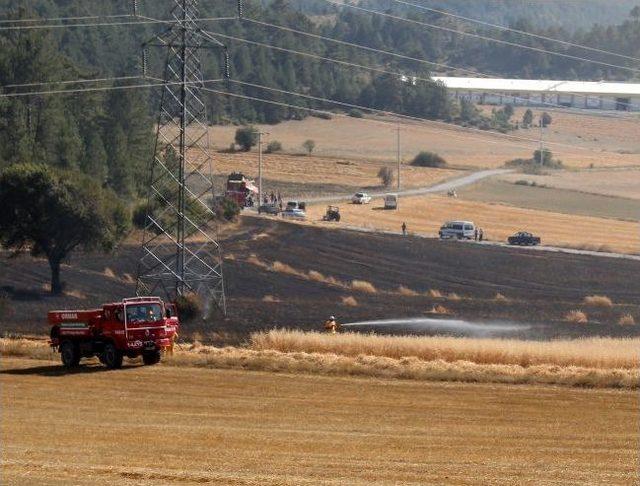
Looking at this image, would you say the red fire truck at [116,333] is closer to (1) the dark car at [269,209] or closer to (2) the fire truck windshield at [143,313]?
(2) the fire truck windshield at [143,313]

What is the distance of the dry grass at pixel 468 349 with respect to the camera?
128ft

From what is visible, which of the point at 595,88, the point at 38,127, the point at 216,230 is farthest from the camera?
the point at 595,88

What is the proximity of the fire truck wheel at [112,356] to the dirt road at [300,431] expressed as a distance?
1.38 meters

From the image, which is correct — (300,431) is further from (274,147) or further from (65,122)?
(274,147)

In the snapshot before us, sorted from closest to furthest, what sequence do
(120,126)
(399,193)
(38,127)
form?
(38,127), (120,126), (399,193)

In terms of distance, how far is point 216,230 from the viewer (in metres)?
78.9

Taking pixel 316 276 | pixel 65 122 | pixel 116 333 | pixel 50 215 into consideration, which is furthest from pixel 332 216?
pixel 116 333

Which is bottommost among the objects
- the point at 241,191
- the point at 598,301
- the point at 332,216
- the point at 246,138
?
the point at 598,301

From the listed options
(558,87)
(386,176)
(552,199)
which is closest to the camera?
(552,199)

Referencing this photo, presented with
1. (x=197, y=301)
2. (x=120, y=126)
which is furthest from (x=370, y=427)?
(x=120, y=126)

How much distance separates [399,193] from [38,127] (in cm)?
3634

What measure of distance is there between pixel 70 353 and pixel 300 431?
14103mm

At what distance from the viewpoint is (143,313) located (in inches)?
1506

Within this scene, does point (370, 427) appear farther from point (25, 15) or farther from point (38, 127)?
point (25, 15)
